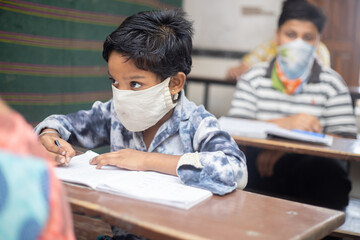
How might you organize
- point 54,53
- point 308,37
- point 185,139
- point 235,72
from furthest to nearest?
point 235,72 → point 308,37 → point 54,53 → point 185,139

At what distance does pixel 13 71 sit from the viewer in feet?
7.98

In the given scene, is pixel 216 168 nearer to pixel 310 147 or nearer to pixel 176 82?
pixel 176 82

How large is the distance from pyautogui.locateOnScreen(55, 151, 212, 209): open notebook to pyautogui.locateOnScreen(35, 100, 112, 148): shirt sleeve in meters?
0.30

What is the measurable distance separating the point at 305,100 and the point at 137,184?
2.00 metres

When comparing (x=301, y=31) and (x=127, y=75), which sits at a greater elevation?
(x=301, y=31)

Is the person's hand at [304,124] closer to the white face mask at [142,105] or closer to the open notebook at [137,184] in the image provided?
the white face mask at [142,105]

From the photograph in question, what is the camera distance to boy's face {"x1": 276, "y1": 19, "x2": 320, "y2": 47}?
3006 millimetres

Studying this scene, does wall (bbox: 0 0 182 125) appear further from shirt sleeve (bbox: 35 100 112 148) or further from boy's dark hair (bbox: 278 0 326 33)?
boy's dark hair (bbox: 278 0 326 33)

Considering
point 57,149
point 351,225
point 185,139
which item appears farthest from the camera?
point 351,225

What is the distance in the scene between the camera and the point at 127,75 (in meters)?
1.40

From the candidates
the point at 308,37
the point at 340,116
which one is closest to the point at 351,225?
the point at 340,116

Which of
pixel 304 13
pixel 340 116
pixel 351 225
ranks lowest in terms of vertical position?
pixel 351 225

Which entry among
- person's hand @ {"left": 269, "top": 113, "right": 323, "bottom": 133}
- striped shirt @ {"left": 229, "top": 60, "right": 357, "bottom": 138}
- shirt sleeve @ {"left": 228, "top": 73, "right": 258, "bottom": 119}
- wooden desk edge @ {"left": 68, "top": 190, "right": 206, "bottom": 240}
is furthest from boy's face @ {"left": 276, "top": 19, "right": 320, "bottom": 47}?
wooden desk edge @ {"left": 68, "top": 190, "right": 206, "bottom": 240}

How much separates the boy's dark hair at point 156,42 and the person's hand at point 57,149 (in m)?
0.29
